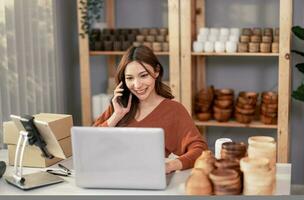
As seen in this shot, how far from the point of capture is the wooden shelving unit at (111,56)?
3.92m

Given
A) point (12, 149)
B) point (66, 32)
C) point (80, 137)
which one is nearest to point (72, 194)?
point (80, 137)

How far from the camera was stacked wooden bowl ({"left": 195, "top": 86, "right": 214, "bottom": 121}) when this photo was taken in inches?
159

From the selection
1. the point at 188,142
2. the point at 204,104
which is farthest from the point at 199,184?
the point at 204,104

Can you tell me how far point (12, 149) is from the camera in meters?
2.58

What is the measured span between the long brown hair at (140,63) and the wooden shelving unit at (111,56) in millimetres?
1258

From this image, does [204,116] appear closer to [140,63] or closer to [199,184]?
[140,63]

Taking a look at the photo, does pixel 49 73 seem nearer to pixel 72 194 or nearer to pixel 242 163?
pixel 72 194

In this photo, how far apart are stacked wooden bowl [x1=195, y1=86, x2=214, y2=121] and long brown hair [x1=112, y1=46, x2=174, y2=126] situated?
1.34 meters

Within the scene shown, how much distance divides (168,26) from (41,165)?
6.44 feet

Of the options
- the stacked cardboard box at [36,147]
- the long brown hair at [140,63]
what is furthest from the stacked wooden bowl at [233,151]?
the stacked cardboard box at [36,147]

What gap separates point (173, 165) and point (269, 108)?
1.76 meters

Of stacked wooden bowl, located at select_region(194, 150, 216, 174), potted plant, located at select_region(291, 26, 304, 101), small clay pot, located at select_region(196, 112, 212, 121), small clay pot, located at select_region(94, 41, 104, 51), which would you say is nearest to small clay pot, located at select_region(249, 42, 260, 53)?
potted plant, located at select_region(291, 26, 304, 101)

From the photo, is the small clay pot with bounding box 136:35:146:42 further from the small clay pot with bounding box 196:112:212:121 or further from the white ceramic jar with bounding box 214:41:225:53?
the small clay pot with bounding box 196:112:212:121

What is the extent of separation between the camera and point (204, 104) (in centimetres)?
404
